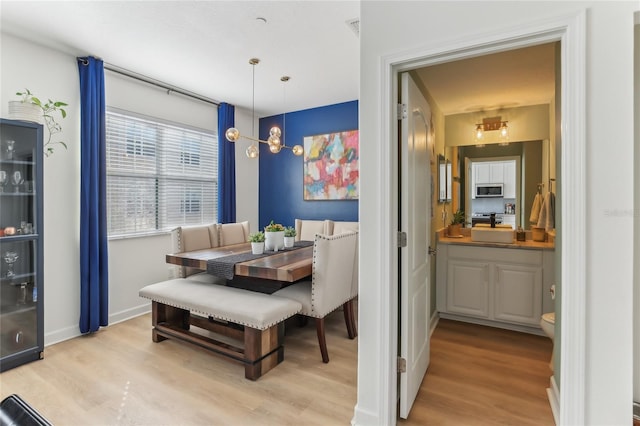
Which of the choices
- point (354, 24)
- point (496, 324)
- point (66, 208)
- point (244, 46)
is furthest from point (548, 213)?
point (66, 208)

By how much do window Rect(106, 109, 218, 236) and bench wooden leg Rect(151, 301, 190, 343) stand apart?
1.16m

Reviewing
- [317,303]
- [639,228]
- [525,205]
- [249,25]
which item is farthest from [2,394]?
[525,205]

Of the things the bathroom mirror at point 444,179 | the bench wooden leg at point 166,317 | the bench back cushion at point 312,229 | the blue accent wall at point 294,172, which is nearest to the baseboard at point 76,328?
the bench wooden leg at point 166,317

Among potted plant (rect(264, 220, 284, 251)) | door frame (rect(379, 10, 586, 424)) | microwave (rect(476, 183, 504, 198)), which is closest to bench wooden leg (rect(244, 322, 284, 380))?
potted plant (rect(264, 220, 284, 251))

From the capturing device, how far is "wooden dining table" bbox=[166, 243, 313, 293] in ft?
8.04

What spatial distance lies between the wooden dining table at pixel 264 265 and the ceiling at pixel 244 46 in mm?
1899

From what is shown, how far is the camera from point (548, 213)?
3.14 m

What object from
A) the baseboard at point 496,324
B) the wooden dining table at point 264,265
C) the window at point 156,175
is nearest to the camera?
the wooden dining table at point 264,265

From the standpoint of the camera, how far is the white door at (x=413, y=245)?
5.98 ft

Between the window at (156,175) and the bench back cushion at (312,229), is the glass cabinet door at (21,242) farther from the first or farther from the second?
the bench back cushion at (312,229)

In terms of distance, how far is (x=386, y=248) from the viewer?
171 cm

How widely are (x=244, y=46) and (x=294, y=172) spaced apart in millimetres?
2393

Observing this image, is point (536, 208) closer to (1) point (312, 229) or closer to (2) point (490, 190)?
(2) point (490, 190)

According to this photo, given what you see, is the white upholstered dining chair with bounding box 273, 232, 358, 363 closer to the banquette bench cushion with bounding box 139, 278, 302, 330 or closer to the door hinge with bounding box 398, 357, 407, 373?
the banquette bench cushion with bounding box 139, 278, 302, 330
